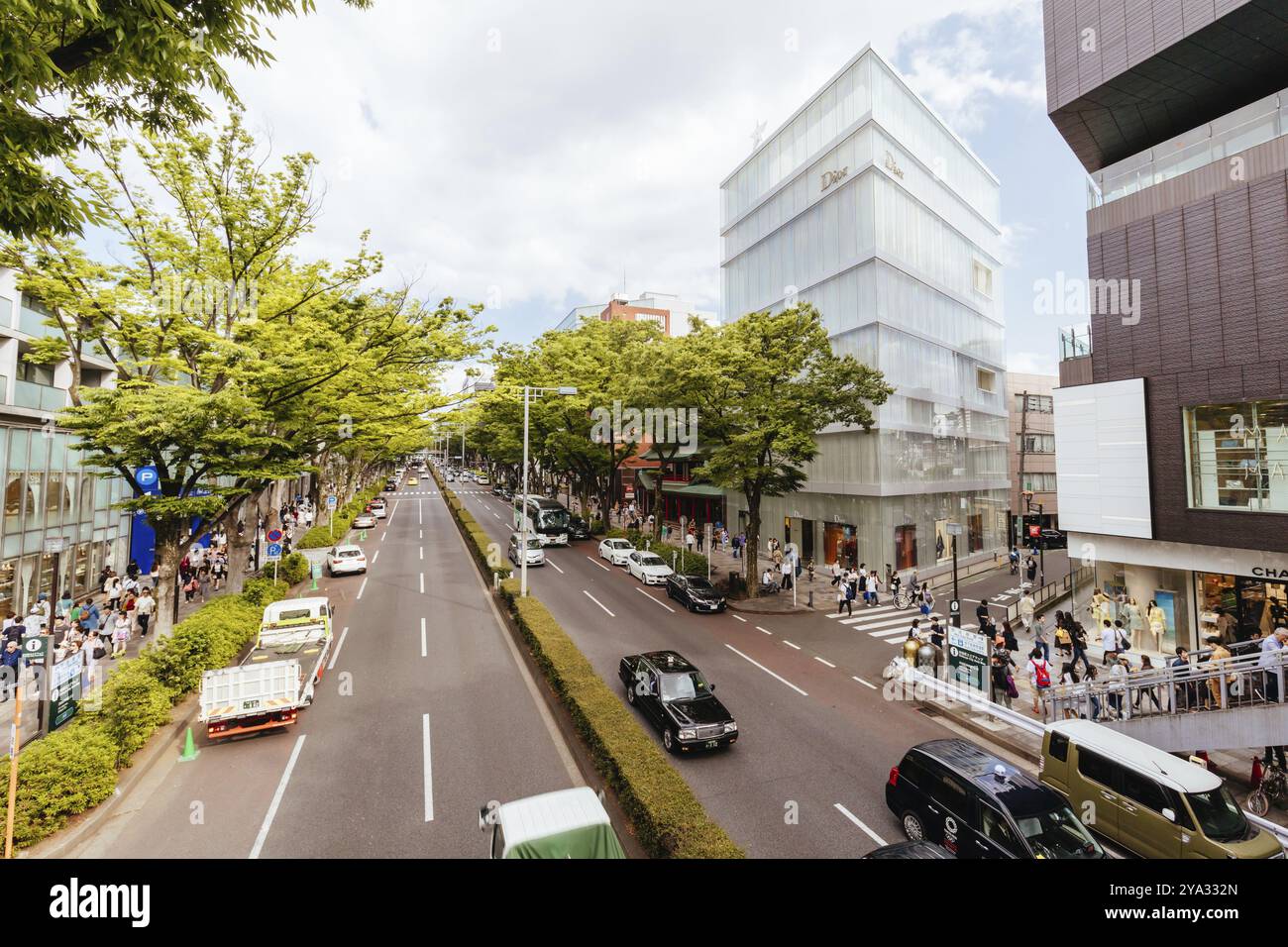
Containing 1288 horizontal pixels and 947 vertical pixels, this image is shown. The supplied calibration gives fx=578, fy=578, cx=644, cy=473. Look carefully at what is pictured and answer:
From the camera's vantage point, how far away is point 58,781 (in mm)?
8969

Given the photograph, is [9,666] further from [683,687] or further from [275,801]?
[683,687]

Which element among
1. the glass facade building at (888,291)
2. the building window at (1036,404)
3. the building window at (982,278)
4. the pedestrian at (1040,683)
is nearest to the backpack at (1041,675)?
the pedestrian at (1040,683)

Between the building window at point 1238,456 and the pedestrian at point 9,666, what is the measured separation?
31171 millimetres

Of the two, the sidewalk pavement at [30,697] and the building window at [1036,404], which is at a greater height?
the building window at [1036,404]

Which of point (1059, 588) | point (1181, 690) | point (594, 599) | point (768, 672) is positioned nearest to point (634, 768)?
point (768, 672)

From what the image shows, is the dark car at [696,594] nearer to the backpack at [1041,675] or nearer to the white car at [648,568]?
the white car at [648,568]

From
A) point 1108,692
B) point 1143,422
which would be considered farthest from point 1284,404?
point 1108,692

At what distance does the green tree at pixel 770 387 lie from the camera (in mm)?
23344

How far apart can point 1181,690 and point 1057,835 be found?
8245 mm

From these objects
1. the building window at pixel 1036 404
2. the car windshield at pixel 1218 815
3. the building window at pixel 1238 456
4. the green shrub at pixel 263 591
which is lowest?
the car windshield at pixel 1218 815

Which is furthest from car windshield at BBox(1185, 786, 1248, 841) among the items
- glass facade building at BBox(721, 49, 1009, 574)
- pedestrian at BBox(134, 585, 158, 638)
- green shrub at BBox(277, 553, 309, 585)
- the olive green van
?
green shrub at BBox(277, 553, 309, 585)
